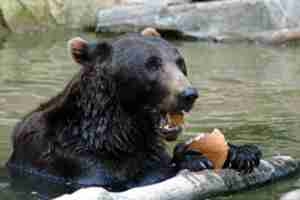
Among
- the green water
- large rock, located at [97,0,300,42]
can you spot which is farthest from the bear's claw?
large rock, located at [97,0,300,42]

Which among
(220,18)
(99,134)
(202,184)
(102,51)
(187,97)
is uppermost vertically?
(102,51)

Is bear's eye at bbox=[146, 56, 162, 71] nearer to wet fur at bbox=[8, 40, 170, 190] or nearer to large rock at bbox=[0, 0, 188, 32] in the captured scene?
wet fur at bbox=[8, 40, 170, 190]

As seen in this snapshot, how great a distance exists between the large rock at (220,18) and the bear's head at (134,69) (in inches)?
444

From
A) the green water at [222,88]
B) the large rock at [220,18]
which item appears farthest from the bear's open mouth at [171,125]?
the large rock at [220,18]

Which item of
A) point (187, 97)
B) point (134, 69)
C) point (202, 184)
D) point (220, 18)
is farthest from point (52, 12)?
point (202, 184)

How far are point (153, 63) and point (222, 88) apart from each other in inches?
213

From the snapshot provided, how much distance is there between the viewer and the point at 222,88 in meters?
12.2

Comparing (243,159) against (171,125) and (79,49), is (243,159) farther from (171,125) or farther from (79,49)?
(79,49)

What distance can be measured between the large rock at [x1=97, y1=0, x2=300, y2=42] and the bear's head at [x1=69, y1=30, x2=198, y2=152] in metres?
11.3

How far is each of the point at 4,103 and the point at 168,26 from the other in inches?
321

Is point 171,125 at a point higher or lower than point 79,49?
lower

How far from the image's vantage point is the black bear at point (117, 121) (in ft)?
22.2

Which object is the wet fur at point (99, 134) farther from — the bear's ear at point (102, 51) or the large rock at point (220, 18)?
the large rock at point (220, 18)

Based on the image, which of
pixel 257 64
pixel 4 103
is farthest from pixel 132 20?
pixel 4 103
